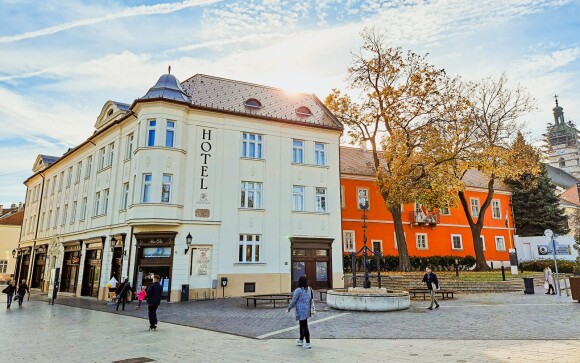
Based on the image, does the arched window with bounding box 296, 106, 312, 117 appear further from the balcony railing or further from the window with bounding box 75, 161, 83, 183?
the window with bounding box 75, 161, 83, 183

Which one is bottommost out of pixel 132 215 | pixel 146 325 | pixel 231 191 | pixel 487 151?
pixel 146 325

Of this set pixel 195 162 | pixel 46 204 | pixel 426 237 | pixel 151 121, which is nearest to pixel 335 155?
pixel 195 162

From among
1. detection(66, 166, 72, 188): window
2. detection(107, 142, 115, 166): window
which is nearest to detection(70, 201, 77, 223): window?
detection(66, 166, 72, 188): window

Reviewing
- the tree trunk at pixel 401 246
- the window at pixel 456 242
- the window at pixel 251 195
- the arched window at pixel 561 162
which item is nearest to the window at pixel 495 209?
the window at pixel 456 242

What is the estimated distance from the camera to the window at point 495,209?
4308 cm

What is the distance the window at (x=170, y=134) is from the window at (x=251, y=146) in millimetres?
4487

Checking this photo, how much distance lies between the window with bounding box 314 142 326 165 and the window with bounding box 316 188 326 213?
200 cm

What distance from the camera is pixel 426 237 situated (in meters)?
38.5

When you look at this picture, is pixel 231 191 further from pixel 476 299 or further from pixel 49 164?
pixel 49 164

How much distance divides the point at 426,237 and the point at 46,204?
37685 millimetres

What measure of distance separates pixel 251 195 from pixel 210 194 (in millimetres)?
2671

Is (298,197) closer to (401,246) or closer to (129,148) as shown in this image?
(401,246)

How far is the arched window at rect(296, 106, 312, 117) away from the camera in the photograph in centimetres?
2797

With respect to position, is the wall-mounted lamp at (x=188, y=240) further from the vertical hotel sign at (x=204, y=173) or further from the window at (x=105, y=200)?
the window at (x=105, y=200)
